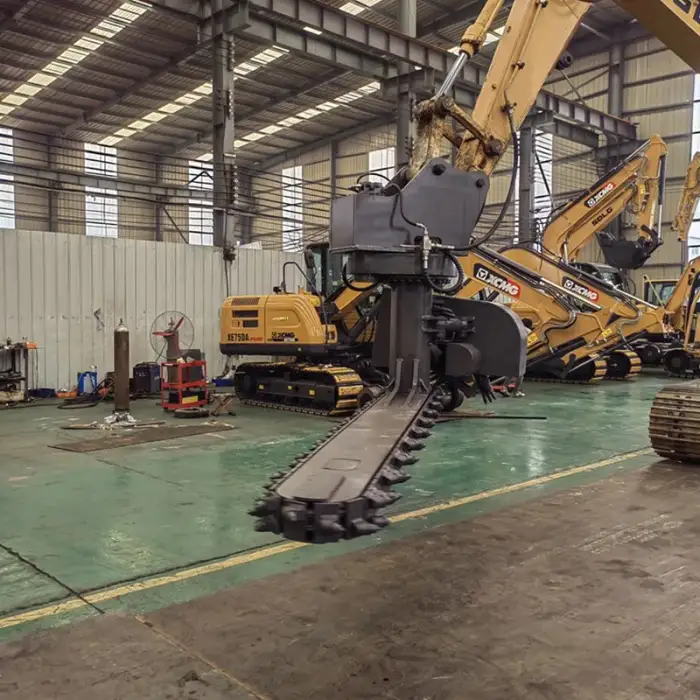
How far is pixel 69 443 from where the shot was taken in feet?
27.9

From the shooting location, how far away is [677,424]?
7430 mm

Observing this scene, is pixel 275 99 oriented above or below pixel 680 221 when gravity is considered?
above

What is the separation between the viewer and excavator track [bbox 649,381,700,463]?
24.0ft

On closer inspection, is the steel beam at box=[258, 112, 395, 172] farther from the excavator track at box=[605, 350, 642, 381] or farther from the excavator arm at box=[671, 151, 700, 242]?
the excavator track at box=[605, 350, 642, 381]

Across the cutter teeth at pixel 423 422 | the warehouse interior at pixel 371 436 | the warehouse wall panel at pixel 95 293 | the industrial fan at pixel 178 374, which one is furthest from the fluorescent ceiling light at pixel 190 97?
the cutter teeth at pixel 423 422

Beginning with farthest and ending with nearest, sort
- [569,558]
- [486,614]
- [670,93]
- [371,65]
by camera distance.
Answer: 1. [670,93]
2. [371,65]
3. [569,558]
4. [486,614]

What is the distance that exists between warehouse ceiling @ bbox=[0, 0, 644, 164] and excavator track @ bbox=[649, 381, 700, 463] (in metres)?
12.1

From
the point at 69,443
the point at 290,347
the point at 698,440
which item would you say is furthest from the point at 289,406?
the point at 698,440

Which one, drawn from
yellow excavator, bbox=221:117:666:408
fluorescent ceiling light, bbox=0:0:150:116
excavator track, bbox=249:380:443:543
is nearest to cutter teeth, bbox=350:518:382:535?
excavator track, bbox=249:380:443:543

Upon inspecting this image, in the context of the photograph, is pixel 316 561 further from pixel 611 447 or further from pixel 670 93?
pixel 670 93

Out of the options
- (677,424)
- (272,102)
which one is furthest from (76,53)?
(677,424)

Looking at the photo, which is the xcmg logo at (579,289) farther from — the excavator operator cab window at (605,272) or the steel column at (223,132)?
the steel column at (223,132)

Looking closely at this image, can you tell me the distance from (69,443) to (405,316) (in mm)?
5169

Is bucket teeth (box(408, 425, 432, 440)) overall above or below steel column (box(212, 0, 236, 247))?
below
